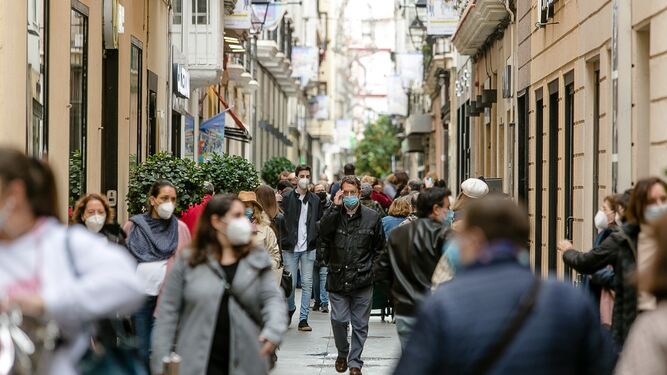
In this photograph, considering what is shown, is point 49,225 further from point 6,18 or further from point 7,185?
point 6,18

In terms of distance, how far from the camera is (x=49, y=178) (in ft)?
17.5

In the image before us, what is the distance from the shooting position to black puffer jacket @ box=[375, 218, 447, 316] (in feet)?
34.3

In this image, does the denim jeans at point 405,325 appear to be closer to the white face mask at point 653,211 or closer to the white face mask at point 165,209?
the white face mask at point 165,209

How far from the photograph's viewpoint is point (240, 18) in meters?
33.9

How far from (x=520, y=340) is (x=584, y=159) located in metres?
11.5

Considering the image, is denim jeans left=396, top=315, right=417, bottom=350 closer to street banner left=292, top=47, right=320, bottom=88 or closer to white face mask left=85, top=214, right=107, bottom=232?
white face mask left=85, top=214, right=107, bottom=232

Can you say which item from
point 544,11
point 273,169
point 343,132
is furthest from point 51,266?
point 343,132

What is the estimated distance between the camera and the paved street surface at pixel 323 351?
47.8 ft

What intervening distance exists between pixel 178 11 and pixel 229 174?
10.6 m

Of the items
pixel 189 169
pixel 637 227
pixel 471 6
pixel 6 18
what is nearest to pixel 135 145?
pixel 189 169

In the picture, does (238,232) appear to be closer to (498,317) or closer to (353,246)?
(498,317)

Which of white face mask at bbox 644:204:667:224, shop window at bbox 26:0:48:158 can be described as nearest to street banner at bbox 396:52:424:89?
shop window at bbox 26:0:48:158

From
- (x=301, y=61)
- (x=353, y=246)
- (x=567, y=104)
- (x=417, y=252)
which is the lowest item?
(x=353, y=246)

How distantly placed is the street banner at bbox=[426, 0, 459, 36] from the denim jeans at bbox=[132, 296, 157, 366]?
22.8m
